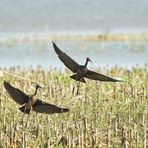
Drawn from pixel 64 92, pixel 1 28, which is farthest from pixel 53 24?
pixel 64 92

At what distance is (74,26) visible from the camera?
23.8 metres

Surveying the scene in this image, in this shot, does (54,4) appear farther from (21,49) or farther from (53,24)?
(21,49)

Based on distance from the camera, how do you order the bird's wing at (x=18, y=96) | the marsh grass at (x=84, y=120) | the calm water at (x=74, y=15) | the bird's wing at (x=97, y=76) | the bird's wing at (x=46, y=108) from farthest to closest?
the calm water at (x=74, y=15) < the bird's wing at (x=97, y=76) < the bird's wing at (x=18, y=96) < the bird's wing at (x=46, y=108) < the marsh grass at (x=84, y=120)

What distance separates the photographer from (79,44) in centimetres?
1953

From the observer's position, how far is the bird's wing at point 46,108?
7191 mm

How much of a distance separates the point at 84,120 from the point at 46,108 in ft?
1.26

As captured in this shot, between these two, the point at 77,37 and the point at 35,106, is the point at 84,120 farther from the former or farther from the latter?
the point at 77,37

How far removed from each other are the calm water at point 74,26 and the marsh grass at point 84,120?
19.2ft

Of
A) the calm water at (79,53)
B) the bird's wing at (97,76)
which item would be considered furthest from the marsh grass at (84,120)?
the calm water at (79,53)

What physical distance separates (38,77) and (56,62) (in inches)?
199

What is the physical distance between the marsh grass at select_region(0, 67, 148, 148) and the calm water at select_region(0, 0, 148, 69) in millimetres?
5839

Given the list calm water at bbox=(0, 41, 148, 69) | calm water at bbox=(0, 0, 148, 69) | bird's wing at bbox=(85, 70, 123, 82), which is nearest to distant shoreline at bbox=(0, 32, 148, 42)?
calm water at bbox=(0, 0, 148, 69)

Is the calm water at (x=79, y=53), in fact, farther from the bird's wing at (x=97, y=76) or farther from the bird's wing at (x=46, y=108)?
the bird's wing at (x=46, y=108)

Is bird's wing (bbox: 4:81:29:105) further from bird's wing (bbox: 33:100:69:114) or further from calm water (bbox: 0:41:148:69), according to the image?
calm water (bbox: 0:41:148:69)
